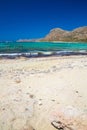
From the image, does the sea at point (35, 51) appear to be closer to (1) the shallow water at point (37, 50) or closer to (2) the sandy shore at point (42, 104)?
(1) the shallow water at point (37, 50)

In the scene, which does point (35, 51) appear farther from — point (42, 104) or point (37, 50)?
point (42, 104)

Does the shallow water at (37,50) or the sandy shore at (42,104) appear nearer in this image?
the sandy shore at (42,104)

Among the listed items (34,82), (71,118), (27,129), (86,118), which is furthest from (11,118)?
(34,82)

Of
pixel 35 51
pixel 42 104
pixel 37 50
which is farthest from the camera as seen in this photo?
pixel 37 50

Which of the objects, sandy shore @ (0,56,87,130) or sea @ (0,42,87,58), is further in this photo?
sea @ (0,42,87,58)

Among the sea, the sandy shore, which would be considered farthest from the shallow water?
the sandy shore

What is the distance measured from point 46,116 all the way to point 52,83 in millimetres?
2616

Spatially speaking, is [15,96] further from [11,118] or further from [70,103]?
[70,103]

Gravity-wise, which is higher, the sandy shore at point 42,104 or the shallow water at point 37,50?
the shallow water at point 37,50

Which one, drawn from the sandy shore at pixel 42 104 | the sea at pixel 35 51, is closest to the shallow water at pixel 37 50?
the sea at pixel 35 51

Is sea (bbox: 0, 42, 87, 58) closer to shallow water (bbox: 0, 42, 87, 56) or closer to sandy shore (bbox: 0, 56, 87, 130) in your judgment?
shallow water (bbox: 0, 42, 87, 56)

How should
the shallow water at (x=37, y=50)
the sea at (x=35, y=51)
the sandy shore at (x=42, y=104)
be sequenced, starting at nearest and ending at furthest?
the sandy shore at (x=42, y=104) < the sea at (x=35, y=51) < the shallow water at (x=37, y=50)

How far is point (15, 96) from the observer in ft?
18.2

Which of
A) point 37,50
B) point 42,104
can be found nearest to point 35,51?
point 37,50
